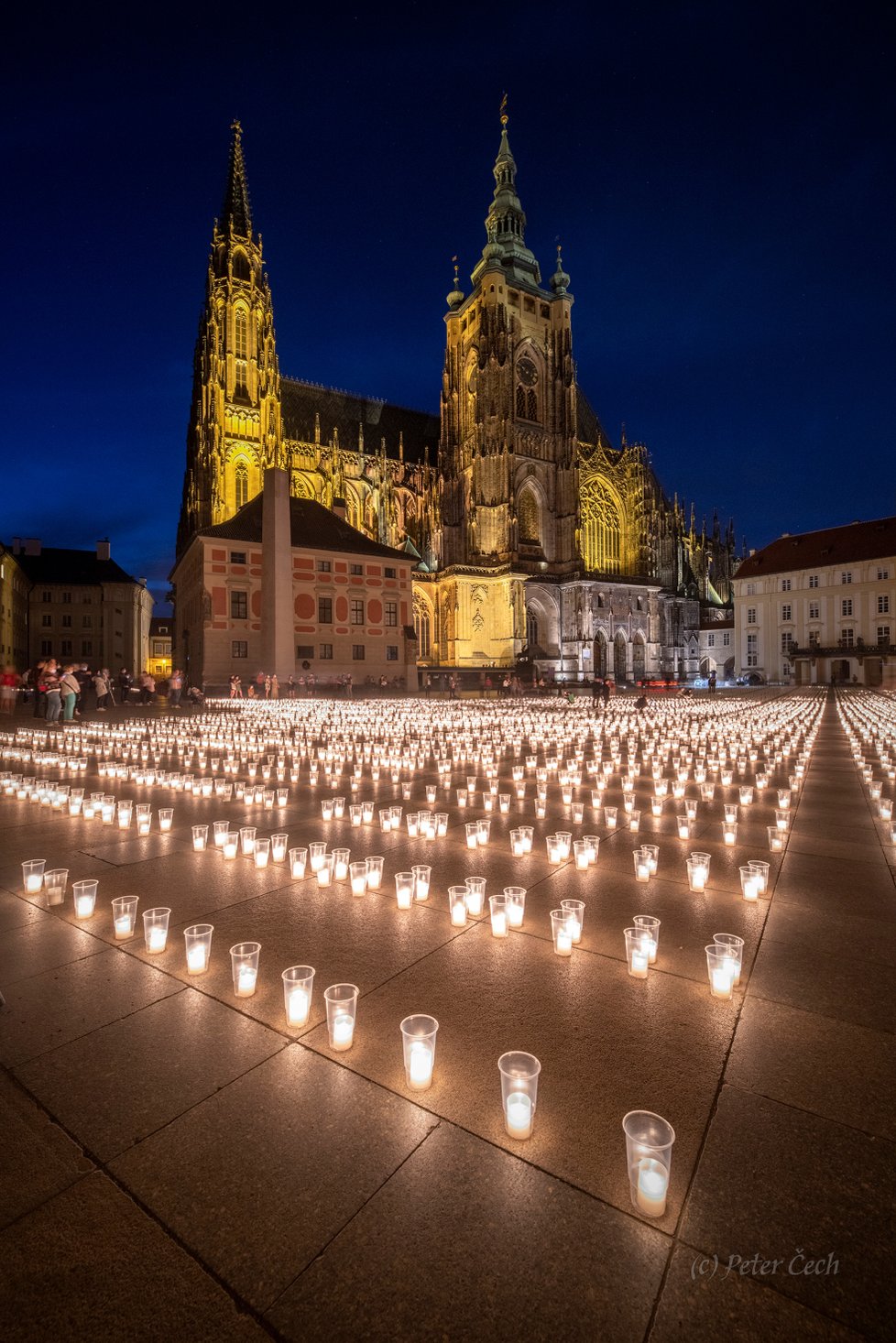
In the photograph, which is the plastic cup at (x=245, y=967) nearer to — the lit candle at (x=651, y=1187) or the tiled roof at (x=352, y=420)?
the lit candle at (x=651, y=1187)

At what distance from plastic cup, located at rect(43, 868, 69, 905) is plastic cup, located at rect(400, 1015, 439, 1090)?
3.40 m

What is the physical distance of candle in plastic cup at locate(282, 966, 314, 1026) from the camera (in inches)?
118

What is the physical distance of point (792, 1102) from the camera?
8.33 feet

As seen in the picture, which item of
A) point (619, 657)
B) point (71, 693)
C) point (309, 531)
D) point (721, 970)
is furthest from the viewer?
point (619, 657)

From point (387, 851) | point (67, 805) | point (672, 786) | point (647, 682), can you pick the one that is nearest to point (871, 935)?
point (387, 851)

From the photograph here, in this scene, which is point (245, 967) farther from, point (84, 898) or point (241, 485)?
point (241, 485)

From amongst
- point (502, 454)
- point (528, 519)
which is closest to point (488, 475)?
point (502, 454)

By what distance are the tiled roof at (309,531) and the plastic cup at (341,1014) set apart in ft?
124

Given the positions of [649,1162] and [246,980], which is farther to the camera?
[246,980]

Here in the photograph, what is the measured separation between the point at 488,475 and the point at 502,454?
226 centimetres

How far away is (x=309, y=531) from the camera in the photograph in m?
41.6

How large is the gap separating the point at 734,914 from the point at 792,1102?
192 centimetres

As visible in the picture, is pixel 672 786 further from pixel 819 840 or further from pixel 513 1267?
pixel 513 1267

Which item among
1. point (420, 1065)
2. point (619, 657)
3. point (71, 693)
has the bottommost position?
point (420, 1065)
